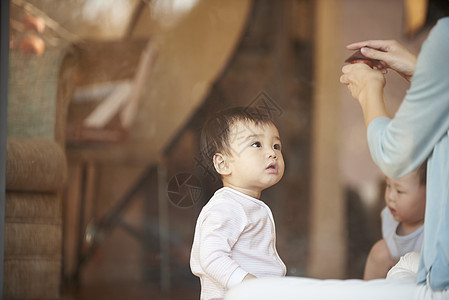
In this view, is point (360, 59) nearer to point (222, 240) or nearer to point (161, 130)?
point (222, 240)

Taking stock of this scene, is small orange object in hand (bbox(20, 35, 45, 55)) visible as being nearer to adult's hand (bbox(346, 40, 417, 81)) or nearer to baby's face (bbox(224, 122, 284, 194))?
baby's face (bbox(224, 122, 284, 194))

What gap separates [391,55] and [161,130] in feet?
3.75

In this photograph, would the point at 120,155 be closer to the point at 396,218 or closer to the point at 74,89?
the point at 74,89

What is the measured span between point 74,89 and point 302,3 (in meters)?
1.30

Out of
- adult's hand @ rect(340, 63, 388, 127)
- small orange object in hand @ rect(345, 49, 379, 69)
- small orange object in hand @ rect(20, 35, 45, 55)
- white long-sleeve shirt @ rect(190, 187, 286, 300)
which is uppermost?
small orange object in hand @ rect(20, 35, 45, 55)

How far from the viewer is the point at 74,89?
1.36m

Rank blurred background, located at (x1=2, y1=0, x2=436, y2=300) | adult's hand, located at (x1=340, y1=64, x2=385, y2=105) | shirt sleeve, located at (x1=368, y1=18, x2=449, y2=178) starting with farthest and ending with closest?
Result: blurred background, located at (x1=2, y1=0, x2=436, y2=300), adult's hand, located at (x1=340, y1=64, x2=385, y2=105), shirt sleeve, located at (x1=368, y1=18, x2=449, y2=178)

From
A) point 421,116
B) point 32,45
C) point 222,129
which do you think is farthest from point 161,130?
point 421,116

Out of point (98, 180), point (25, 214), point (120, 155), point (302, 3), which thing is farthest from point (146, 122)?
point (302, 3)

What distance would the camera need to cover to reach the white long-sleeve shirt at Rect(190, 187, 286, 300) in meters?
0.68

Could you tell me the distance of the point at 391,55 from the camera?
0.73m

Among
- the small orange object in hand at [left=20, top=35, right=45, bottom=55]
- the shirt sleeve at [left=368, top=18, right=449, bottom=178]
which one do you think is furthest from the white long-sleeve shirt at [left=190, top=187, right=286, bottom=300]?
the small orange object in hand at [left=20, top=35, right=45, bottom=55]

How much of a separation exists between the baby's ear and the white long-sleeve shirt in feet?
0.08

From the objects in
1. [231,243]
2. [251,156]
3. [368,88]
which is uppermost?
[368,88]
